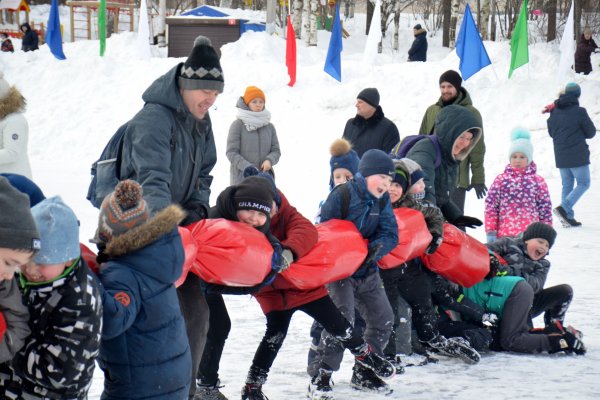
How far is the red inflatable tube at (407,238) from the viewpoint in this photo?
521cm

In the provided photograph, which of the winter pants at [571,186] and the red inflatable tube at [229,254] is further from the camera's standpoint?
the winter pants at [571,186]

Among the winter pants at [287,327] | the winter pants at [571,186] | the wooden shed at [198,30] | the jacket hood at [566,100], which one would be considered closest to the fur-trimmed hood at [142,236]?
the winter pants at [287,327]

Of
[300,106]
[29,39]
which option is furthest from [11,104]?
[29,39]

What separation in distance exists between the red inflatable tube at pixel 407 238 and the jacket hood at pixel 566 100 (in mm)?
6841

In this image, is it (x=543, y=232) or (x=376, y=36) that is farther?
(x=376, y=36)

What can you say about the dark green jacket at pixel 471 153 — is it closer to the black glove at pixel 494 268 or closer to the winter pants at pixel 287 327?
the black glove at pixel 494 268

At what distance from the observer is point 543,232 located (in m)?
6.16

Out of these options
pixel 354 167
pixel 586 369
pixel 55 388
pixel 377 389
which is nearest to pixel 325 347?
pixel 377 389

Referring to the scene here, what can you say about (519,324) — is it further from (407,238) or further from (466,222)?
(407,238)

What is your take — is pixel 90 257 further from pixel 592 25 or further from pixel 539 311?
pixel 592 25

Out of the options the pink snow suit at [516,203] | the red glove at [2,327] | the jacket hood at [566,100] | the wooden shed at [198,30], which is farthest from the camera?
the wooden shed at [198,30]

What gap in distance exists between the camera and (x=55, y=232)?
262 centimetres

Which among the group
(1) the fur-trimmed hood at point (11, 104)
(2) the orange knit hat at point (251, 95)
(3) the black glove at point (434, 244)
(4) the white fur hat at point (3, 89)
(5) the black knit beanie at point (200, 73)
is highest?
(5) the black knit beanie at point (200, 73)

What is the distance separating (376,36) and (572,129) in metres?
8.66
